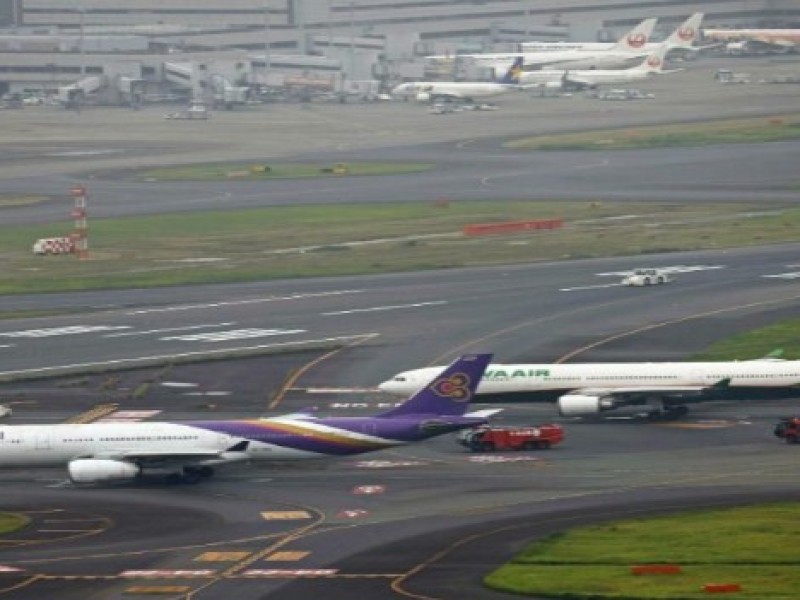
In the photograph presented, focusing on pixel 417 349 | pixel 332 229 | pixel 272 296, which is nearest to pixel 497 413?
pixel 417 349

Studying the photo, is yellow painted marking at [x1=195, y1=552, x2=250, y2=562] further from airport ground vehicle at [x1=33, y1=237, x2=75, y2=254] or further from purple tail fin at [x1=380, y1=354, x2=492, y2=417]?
airport ground vehicle at [x1=33, y1=237, x2=75, y2=254]

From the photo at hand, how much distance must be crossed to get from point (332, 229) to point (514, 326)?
5737cm

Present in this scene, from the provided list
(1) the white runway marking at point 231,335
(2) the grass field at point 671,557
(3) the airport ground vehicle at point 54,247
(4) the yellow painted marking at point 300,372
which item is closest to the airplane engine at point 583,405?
(4) the yellow painted marking at point 300,372

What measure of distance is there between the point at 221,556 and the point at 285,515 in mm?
8745

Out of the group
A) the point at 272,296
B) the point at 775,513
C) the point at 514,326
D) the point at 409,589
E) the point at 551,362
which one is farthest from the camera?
the point at 272,296

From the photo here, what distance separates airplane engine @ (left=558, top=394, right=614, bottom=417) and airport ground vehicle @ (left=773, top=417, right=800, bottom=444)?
10.4m

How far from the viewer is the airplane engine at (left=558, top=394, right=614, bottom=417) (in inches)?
4365

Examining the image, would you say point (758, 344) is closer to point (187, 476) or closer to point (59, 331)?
point (187, 476)

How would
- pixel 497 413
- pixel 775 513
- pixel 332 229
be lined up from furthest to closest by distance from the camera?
pixel 332 229 → pixel 497 413 → pixel 775 513

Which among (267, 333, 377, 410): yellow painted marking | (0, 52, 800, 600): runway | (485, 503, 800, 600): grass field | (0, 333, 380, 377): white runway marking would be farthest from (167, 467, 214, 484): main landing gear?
(0, 333, 380, 377): white runway marking

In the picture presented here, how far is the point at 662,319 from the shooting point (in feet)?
463

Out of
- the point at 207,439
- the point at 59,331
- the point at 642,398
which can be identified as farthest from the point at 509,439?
the point at 59,331

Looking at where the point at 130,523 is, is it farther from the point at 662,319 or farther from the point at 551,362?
the point at 662,319

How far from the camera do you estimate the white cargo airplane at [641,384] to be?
364 ft
